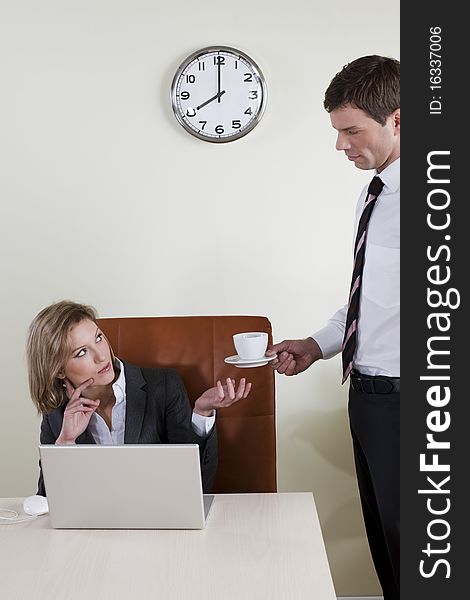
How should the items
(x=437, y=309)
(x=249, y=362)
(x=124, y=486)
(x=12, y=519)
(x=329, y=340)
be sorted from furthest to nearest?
1. (x=329, y=340)
2. (x=249, y=362)
3. (x=12, y=519)
4. (x=124, y=486)
5. (x=437, y=309)

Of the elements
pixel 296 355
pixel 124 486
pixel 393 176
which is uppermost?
pixel 393 176

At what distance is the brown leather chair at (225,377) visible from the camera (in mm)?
2113

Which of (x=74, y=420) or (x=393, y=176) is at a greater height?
(x=393, y=176)

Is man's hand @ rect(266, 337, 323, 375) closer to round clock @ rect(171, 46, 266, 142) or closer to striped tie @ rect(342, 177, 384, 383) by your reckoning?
striped tie @ rect(342, 177, 384, 383)

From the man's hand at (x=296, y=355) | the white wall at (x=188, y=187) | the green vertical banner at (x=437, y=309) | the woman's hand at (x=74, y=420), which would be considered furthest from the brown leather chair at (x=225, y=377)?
the green vertical banner at (x=437, y=309)

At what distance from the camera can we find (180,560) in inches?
56.2

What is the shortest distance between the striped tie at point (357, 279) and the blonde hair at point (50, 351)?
0.62m

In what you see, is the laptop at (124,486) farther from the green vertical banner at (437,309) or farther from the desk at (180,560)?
the green vertical banner at (437,309)

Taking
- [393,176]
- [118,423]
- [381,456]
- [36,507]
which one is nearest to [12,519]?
[36,507]

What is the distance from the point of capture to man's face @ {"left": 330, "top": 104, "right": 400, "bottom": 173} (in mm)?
1948

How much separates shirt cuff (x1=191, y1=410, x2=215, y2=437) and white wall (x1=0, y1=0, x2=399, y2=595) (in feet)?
2.84

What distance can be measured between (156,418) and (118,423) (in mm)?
91

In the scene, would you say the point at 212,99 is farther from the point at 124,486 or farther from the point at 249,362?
the point at 124,486

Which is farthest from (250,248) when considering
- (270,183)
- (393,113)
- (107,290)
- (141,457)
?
(141,457)
